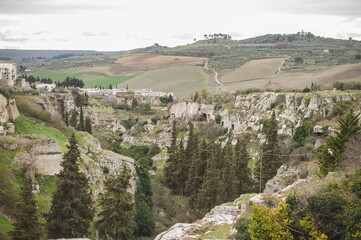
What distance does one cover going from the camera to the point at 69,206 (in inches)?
842

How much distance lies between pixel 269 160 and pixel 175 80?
97.4 meters

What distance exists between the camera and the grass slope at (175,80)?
401 feet

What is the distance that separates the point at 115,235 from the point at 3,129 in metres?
13.4

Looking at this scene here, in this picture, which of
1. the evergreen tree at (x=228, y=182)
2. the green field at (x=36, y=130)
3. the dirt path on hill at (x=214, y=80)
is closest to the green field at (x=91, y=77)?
the dirt path on hill at (x=214, y=80)

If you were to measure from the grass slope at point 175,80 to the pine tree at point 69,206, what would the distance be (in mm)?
92395

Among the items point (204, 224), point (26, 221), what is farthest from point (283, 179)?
point (26, 221)

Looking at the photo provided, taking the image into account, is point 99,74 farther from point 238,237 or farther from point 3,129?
point 238,237

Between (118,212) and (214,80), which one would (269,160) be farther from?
(214,80)

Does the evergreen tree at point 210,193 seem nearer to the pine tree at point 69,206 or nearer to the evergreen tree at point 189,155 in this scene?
the evergreen tree at point 189,155

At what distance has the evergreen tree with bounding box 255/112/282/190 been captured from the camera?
3912 cm

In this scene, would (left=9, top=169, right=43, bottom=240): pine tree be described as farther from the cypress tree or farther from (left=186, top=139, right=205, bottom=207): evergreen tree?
(left=186, top=139, right=205, bottom=207): evergreen tree

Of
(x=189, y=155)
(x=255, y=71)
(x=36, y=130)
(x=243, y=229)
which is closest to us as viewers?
(x=243, y=229)

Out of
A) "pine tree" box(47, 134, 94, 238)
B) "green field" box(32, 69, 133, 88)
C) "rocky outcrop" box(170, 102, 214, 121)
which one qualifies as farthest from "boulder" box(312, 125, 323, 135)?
"green field" box(32, 69, 133, 88)

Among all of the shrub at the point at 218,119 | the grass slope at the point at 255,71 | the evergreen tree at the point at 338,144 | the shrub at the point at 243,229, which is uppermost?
the grass slope at the point at 255,71
